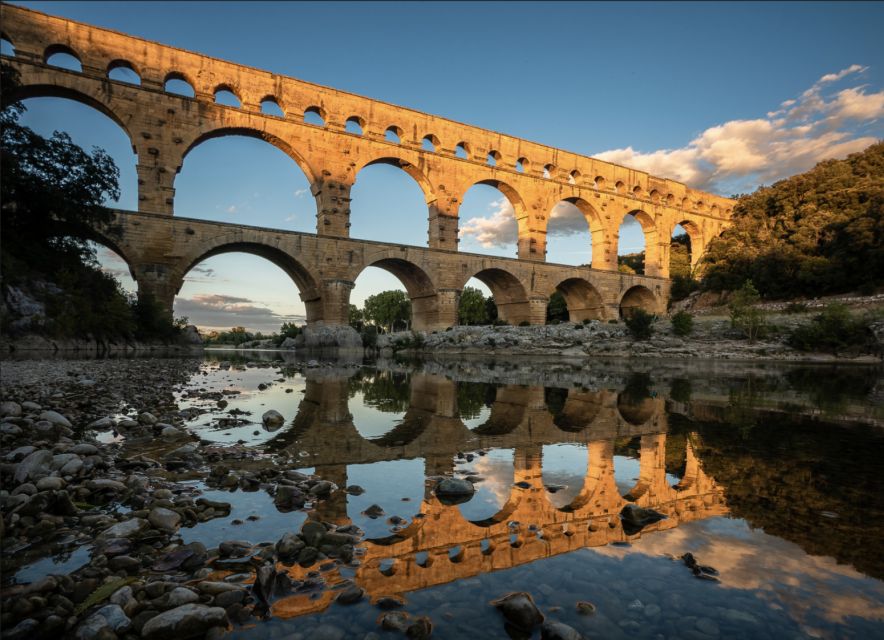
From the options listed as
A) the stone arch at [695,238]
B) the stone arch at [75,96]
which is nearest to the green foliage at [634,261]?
the stone arch at [695,238]

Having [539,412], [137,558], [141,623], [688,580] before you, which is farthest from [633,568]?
[539,412]

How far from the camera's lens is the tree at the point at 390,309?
68.6m

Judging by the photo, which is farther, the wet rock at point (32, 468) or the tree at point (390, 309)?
the tree at point (390, 309)

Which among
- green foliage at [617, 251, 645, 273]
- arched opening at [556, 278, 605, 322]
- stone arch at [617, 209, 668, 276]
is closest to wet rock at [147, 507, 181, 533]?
arched opening at [556, 278, 605, 322]

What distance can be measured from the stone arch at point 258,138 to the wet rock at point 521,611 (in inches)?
994

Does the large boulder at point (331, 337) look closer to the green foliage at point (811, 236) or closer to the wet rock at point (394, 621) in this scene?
the wet rock at point (394, 621)

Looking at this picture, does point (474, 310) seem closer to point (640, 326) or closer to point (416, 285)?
point (416, 285)

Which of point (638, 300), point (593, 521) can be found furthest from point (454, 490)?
point (638, 300)

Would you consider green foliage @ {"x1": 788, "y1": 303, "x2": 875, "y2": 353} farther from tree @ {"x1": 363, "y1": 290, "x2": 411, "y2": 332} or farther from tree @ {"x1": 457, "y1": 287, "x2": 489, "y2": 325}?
tree @ {"x1": 363, "y1": 290, "x2": 411, "y2": 332}

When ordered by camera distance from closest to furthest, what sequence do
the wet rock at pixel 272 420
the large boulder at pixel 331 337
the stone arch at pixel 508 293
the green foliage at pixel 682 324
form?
the wet rock at pixel 272 420
the large boulder at pixel 331 337
the green foliage at pixel 682 324
the stone arch at pixel 508 293

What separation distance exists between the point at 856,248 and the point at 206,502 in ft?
122

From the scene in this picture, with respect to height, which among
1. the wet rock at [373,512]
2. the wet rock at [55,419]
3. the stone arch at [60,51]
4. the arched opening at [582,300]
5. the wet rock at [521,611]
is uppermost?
the stone arch at [60,51]

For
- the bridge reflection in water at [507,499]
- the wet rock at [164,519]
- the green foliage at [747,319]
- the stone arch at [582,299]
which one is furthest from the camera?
the stone arch at [582,299]

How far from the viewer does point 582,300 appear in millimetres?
34281
